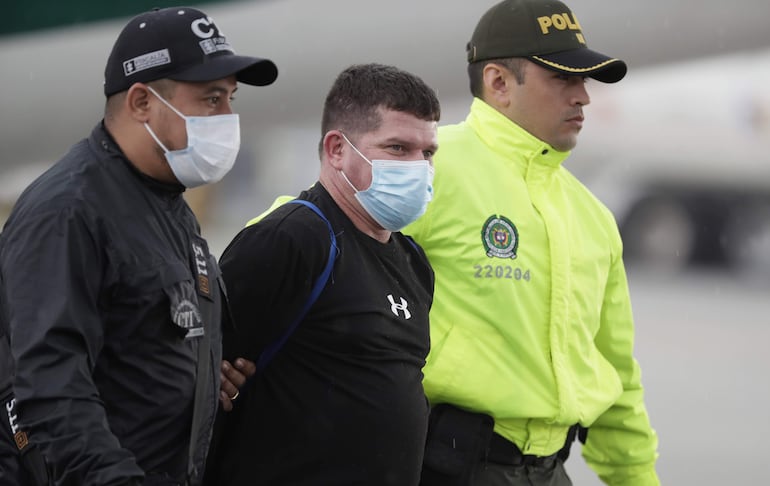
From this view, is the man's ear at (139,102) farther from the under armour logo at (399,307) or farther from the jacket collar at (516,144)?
the jacket collar at (516,144)

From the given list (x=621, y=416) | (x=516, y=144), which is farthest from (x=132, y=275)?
(x=621, y=416)

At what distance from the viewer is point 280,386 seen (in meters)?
2.98

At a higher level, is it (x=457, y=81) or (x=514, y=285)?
(x=514, y=285)

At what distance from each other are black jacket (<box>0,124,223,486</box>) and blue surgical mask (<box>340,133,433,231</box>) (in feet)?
1.76

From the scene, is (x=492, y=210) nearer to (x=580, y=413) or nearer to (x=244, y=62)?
(x=580, y=413)

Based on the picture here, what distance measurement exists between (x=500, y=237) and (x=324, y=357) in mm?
820

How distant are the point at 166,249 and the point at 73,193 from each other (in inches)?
8.1

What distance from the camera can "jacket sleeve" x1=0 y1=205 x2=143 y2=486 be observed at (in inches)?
91.0

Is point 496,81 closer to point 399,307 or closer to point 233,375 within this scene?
point 399,307

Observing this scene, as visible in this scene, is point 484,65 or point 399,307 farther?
point 484,65

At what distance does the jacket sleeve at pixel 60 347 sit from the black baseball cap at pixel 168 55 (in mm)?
352

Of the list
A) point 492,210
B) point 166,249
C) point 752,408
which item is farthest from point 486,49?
point 752,408

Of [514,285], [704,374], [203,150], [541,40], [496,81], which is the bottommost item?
[704,374]

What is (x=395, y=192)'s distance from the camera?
10.2 feet
